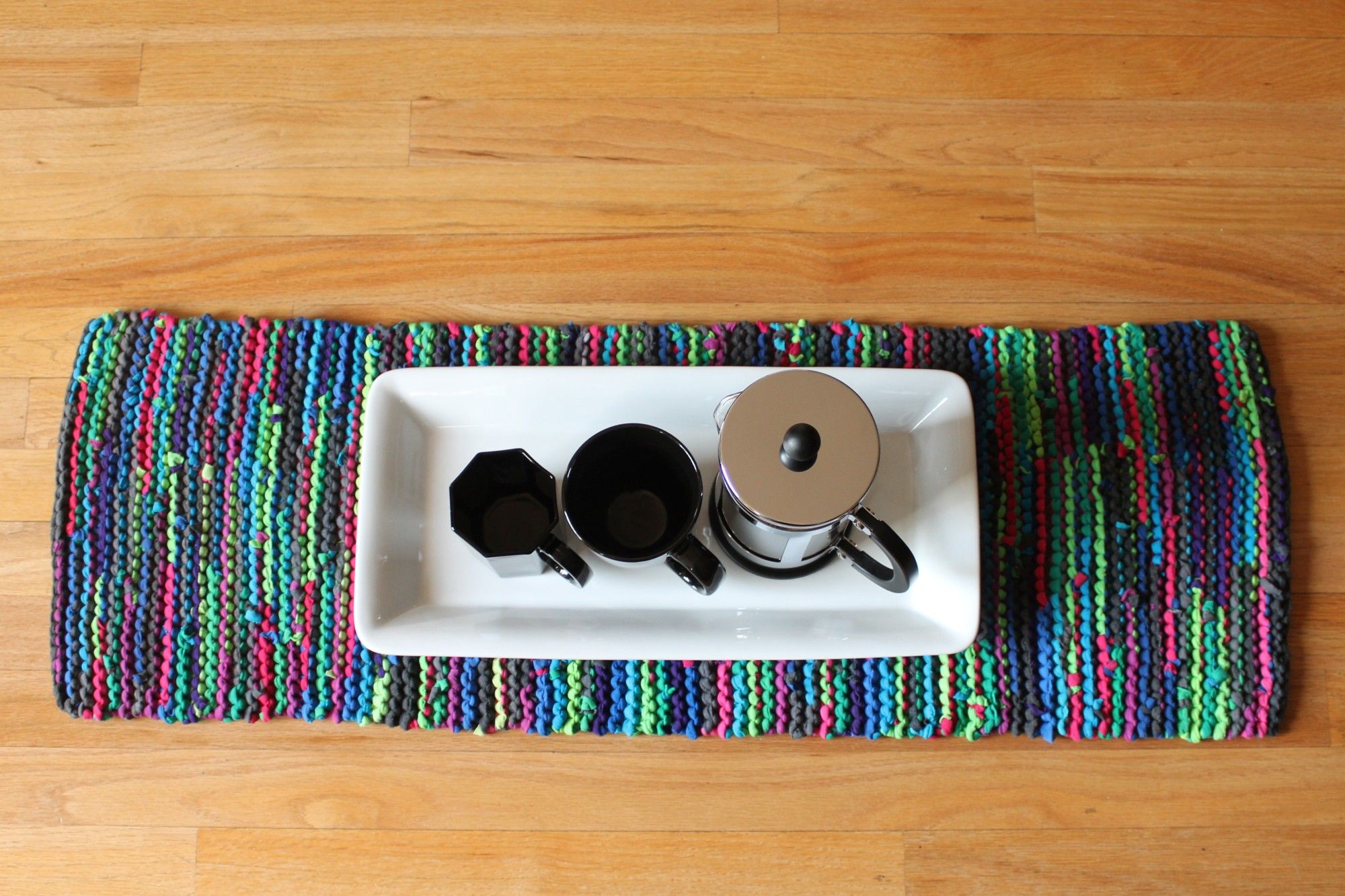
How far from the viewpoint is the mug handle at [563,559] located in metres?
0.56

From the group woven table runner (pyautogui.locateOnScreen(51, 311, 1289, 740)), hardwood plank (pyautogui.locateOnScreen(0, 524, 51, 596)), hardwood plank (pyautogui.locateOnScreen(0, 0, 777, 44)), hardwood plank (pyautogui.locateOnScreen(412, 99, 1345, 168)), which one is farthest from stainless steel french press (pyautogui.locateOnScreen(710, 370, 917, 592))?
hardwood plank (pyautogui.locateOnScreen(0, 524, 51, 596))

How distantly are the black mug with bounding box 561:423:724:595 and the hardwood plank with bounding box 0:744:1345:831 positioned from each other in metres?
0.22

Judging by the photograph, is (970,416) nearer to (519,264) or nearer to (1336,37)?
(519,264)

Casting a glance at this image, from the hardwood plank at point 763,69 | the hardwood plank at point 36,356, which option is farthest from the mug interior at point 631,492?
the hardwood plank at point 36,356

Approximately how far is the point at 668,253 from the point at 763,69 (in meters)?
0.20

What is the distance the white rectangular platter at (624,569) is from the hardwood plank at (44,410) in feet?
1.17

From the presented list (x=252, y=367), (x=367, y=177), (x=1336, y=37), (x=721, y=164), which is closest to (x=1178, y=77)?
(x=1336, y=37)

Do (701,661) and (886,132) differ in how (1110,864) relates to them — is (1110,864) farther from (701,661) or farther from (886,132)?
(886,132)

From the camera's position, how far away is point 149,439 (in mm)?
737

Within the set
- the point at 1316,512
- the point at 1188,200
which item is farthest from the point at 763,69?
the point at 1316,512

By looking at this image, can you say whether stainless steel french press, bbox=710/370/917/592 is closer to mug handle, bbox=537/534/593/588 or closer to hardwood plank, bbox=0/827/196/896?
mug handle, bbox=537/534/593/588

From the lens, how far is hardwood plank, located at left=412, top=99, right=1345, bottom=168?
2.62 feet

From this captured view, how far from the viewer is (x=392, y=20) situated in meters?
0.82

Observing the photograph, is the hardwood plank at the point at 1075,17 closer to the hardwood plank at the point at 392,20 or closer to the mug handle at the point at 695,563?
the hardwood plank at the point at 392,20
